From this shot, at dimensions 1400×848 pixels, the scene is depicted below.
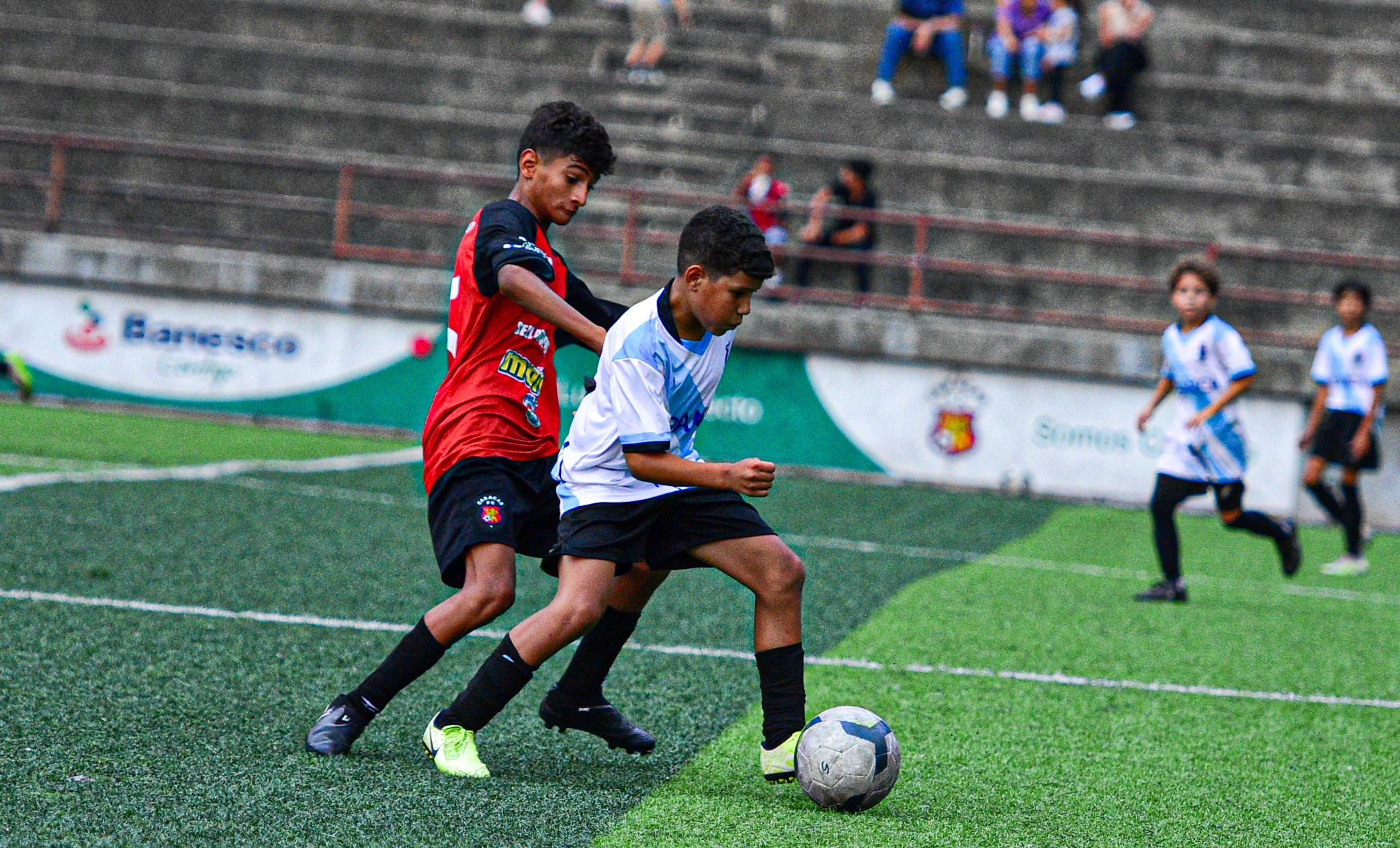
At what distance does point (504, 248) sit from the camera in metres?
3.91

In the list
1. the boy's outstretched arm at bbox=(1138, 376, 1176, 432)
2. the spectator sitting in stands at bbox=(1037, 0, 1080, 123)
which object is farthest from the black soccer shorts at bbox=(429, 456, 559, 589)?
the spectator sitting in stands at bbox=(1037, 0, 1080, 123)

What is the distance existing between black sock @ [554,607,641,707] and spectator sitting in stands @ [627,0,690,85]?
46.8 ft

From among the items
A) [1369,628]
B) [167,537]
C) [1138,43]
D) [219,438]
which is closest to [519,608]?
[167,537]

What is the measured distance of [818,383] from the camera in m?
13.8

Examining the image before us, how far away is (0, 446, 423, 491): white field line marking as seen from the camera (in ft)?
29.3

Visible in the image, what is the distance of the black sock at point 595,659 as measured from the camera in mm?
4137

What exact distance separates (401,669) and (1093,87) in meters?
15.3

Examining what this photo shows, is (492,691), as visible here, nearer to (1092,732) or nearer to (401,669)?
(401,669)

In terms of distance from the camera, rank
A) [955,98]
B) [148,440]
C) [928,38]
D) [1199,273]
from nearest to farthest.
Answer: [1199,273]
[148,440]
[955,98]
[928,38]

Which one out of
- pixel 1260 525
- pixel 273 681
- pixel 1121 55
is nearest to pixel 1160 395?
pixel 1260 525

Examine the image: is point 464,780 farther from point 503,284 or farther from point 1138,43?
point 1138,43

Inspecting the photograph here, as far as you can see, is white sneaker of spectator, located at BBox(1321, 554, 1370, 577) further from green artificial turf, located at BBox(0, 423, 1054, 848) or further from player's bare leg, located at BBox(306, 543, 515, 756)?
player's bare leg, located at BBox(306, 543, 515, 756)

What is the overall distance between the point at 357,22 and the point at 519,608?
14009 millimetres

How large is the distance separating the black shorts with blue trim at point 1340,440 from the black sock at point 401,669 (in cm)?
763
